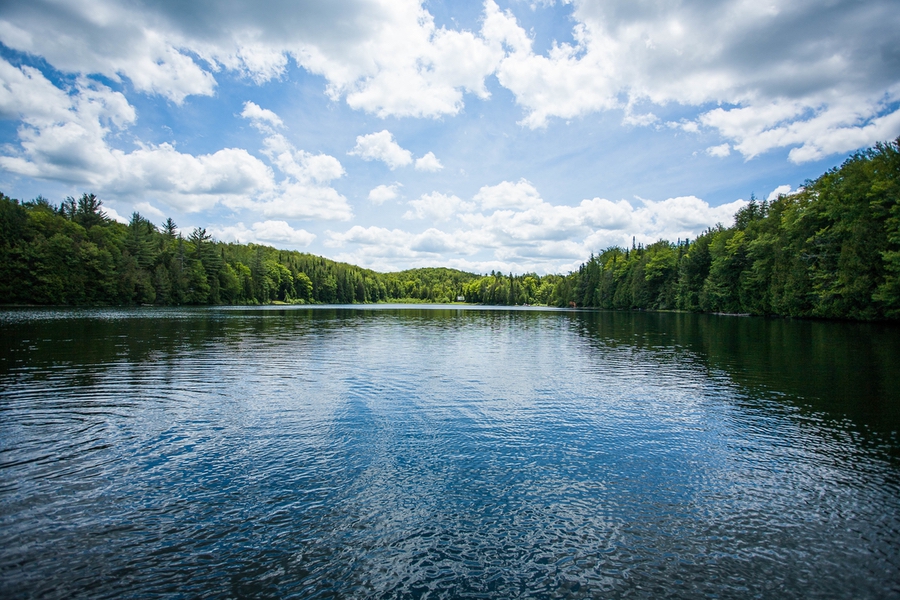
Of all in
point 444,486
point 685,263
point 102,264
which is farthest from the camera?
point 685,263

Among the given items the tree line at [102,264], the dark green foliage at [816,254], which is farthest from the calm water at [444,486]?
the tree line at [102,264]

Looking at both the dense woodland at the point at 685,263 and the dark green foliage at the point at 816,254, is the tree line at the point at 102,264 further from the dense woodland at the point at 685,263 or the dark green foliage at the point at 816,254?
the dark green foliage at the point at 816,254

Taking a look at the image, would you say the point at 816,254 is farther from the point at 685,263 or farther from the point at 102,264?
the point at 102,264

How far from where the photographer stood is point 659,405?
17.9 meters

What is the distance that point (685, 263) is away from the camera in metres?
113

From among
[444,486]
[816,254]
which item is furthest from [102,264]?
[816,254]

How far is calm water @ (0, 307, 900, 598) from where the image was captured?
23.4 ft

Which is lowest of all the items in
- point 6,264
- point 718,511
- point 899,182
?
point 718,511

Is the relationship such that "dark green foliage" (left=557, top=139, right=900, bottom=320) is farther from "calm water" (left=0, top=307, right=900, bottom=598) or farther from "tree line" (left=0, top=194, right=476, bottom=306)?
"tree line" (left=0, top=194, right=476, bottom=306)

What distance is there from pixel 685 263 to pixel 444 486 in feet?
395

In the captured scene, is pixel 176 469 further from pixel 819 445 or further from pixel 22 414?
pixel 819 445

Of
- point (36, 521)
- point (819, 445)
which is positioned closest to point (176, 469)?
point (36, 521)

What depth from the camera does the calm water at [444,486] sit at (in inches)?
281

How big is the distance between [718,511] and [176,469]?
42.5ft
